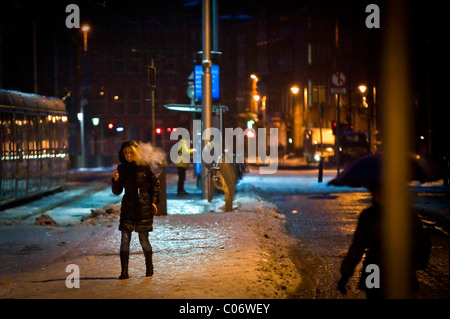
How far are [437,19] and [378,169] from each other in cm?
3826

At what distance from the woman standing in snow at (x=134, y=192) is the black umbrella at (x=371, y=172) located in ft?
9.88

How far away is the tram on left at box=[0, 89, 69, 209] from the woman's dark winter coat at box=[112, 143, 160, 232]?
10.1 meters

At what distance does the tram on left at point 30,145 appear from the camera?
688 inches

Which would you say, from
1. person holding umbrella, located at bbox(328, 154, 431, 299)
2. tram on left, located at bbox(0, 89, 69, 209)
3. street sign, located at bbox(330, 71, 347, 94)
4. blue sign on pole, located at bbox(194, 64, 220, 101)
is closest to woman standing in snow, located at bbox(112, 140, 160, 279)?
person holding umbrella, located at bbox(328, 154, 431, 299)

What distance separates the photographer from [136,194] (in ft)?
25.4

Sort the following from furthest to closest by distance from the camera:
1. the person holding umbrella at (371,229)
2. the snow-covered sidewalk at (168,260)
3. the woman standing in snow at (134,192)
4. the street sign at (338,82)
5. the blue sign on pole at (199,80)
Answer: the street sign at (338,82), the blue sign on pole at (199,80), the woman standing in snow at (134,192), the snow-covered sidewalk at (168,260), the person holding umbrella at (371,229)

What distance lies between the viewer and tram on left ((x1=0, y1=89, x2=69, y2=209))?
17484 mm

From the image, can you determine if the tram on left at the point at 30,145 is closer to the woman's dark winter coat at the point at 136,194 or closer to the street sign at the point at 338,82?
the street sign at the point at 338,82

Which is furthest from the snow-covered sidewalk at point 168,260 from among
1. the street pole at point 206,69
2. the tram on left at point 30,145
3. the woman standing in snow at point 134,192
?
the tram on left at point 30,145

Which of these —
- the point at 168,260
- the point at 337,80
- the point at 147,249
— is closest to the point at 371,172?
the point at 147,249

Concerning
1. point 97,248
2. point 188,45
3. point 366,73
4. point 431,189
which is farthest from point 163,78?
point 97,248

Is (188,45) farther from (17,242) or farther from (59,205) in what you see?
(17,242)

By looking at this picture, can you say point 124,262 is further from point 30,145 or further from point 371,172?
point 30,145

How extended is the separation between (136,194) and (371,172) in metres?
3.34
